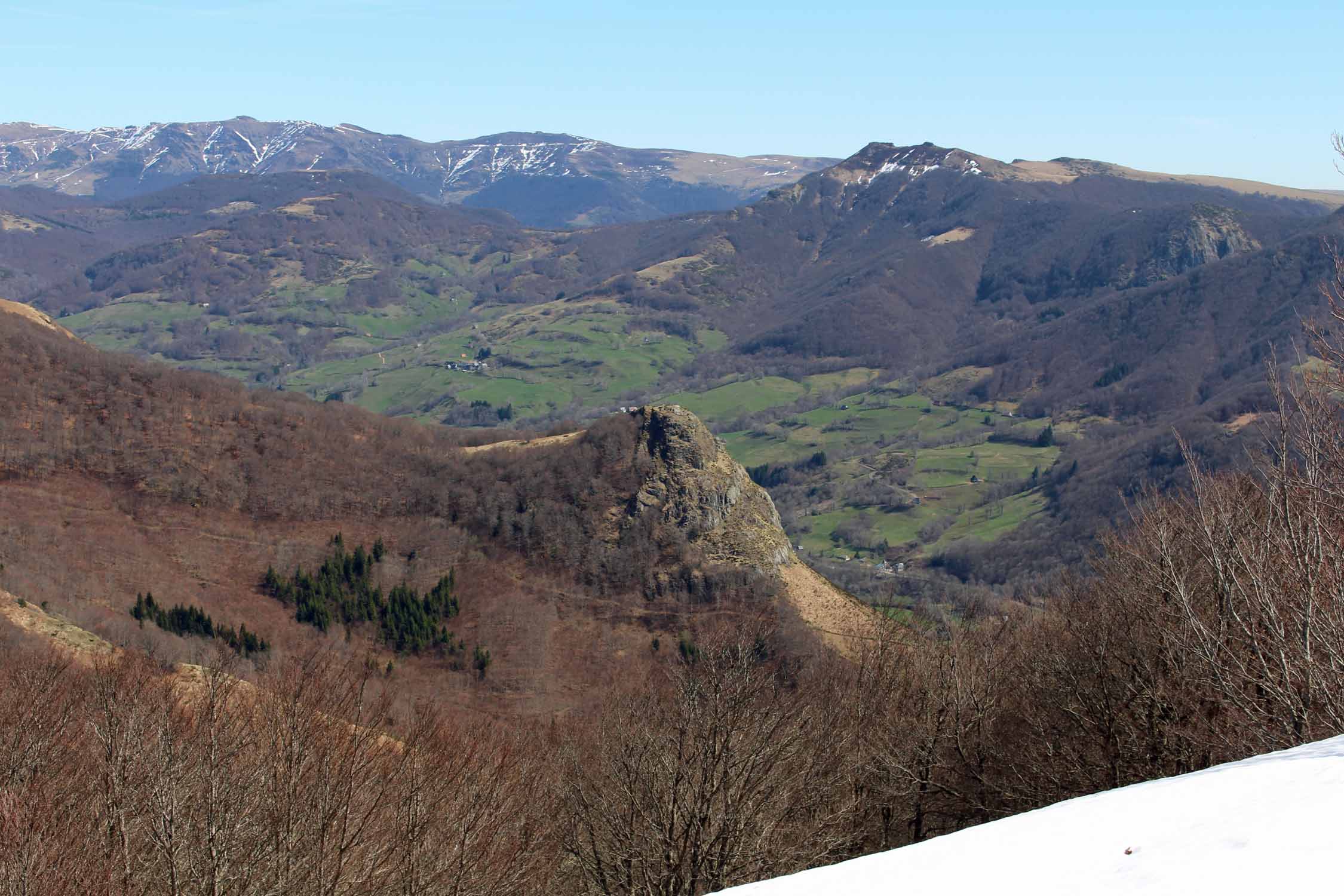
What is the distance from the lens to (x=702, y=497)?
93.4 meters

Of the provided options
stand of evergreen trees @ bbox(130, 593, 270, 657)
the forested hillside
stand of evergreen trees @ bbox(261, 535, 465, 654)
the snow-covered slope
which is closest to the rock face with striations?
stand of evergreen trees @ bbox(261, 535, 465, 654)

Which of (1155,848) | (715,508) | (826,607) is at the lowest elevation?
(826,607)

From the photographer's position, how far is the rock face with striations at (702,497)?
299 feet

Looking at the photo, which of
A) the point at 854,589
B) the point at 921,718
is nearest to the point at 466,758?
the point at 921,718

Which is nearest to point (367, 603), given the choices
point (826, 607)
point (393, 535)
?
point (393, 535)

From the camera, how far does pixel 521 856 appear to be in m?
26.4

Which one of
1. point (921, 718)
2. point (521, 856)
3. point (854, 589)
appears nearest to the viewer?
point (521, 856)

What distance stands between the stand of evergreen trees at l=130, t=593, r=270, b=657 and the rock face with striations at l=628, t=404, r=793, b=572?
35904 mm

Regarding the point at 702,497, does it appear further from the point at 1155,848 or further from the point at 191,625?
the point at 1155,848

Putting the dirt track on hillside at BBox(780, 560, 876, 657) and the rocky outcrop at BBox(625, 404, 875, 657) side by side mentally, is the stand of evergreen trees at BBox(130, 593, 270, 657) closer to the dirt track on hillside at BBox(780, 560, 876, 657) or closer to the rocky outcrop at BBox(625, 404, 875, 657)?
the rocky outcrop at BBox(625, 404, 875, 657)

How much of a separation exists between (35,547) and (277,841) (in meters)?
65.9

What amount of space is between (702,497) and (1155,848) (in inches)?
3113

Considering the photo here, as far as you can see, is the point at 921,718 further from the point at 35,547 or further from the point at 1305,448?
the point at 35,547

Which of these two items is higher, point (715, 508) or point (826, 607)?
point (715, 508)
